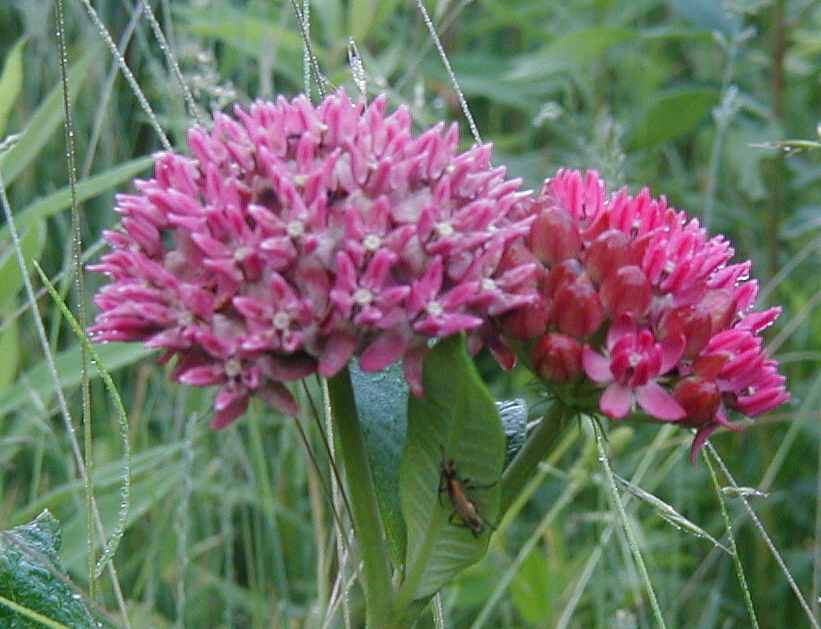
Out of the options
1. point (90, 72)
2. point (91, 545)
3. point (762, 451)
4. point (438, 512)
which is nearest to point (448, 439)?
point (438, 512)

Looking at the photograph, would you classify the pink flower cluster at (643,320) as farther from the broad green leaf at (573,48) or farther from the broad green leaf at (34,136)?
the broad green leaf at (573,48)

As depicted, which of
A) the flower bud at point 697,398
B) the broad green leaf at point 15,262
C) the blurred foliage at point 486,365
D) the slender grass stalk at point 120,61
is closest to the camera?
the flower bud at point 697,398

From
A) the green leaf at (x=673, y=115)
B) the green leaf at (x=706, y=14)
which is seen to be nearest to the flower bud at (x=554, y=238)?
the green leaf at (x=673, y=115)

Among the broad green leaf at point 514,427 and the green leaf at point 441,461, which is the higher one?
the green leaf at point 441,461

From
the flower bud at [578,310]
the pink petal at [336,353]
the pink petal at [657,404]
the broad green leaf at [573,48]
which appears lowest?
the broad green leaf at [573,48]

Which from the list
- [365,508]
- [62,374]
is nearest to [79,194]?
[62,374]

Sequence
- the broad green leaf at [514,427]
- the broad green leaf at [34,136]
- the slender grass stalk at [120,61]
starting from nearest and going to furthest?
the broad green leaf at [514,427]
the slender grass stalk at [120,61]
the broad green leaf at [34,136]

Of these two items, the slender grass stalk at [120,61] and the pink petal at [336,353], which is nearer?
the pink petal at [336,353]

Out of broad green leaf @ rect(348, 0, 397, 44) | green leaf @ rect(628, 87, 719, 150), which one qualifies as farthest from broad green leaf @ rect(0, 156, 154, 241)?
green leaf @ rect(628, 87, 719, 150)
